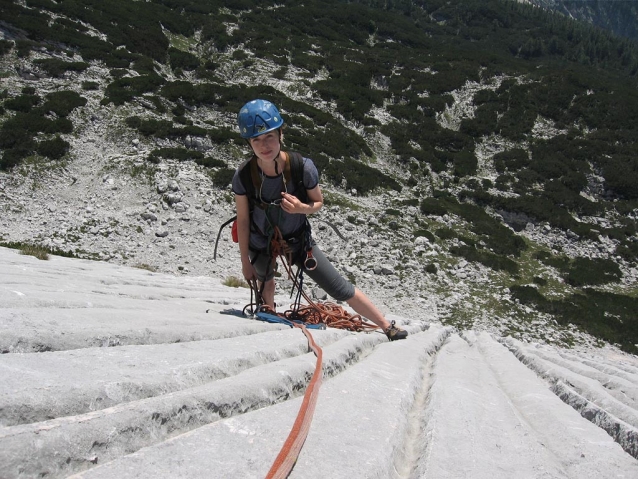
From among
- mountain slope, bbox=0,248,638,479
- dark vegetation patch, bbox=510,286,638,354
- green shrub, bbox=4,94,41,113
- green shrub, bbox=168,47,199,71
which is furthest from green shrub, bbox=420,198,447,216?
green shrub, bbox=168,47,199,71

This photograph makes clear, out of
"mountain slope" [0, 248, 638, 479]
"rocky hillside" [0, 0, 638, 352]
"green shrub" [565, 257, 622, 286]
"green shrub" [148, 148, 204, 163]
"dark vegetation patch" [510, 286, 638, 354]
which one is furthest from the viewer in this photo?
"green shrub" [565, 257, 622, 286]

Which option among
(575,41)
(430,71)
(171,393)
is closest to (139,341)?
(171,393)

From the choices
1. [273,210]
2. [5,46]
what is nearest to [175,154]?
[5,46]

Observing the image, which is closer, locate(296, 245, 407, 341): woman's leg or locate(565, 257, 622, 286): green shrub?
locate(296, 245, 407, 341): woman's leg

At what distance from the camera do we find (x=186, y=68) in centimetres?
3138

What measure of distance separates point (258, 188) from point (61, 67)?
2407 cm

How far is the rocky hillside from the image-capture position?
1480cm

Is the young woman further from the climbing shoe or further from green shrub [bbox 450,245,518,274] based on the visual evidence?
green shrub [bbox 450,245,518,274]

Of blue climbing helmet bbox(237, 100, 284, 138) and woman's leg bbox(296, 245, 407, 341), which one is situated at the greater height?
blue climbing helmet bbox(237, 100, 284, 138)

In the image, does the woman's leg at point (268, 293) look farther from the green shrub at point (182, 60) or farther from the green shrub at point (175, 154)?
the green shrub at point (182, 60)

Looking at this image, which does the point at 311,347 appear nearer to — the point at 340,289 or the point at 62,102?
the point at 340,289

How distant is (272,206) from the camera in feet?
13.8

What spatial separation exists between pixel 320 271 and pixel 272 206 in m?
0.92

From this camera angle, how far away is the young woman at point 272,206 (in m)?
3.73
